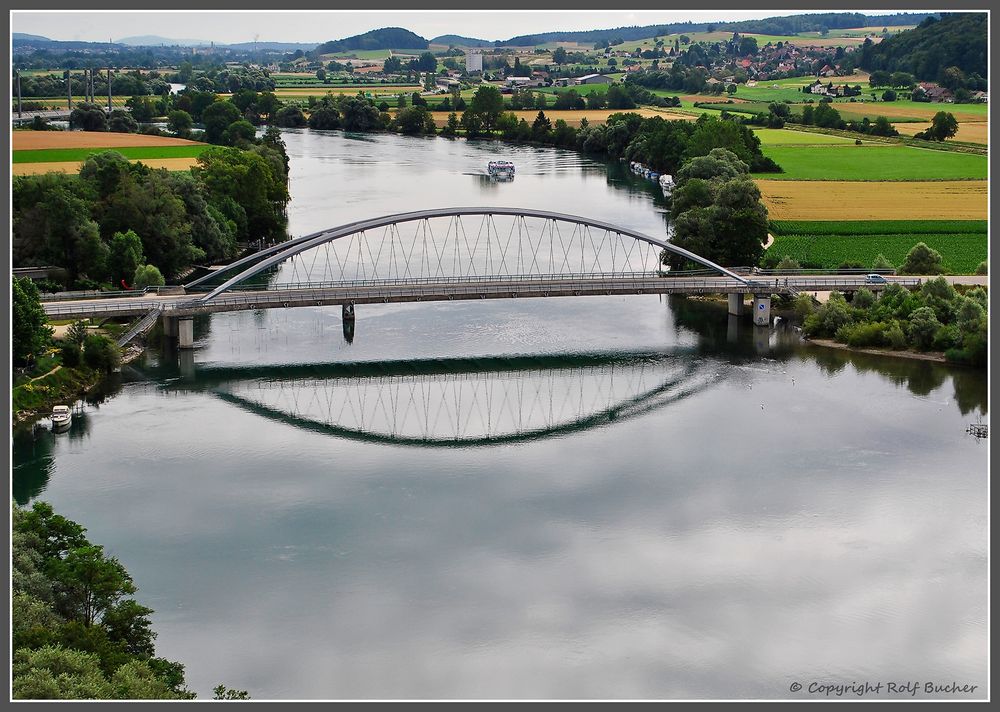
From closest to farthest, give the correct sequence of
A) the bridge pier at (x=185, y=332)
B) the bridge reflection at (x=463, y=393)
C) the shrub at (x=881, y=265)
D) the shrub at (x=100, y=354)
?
the bridge reflection at (x=463, y=393) < the shrub at (x=100, y=354) < the bridge pier at (x=185, y=332) < the shrub at (x=881, y=265)

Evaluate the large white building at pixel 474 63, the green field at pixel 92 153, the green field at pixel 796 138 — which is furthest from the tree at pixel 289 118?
the large white building at pixel 474 63

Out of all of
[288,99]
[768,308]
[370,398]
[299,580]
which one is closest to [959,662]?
[299,580]

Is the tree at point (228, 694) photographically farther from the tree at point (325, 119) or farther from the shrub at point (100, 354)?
the tree at point (325, 119)

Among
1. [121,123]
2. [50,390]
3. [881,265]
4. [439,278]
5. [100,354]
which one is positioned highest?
[121,123]

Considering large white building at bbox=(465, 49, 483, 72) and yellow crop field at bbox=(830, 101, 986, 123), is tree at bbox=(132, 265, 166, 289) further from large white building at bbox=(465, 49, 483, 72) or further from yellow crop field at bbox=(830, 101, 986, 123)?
large white building at bbox=(465, 49, 483, 72)

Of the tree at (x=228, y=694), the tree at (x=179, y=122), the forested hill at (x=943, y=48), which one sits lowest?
the tree at (x=228, y=694)

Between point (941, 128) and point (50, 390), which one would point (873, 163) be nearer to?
point (941, 128)

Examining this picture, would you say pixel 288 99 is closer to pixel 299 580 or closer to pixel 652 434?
pixel 652 434

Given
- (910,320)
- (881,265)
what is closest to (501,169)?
(881,265)
